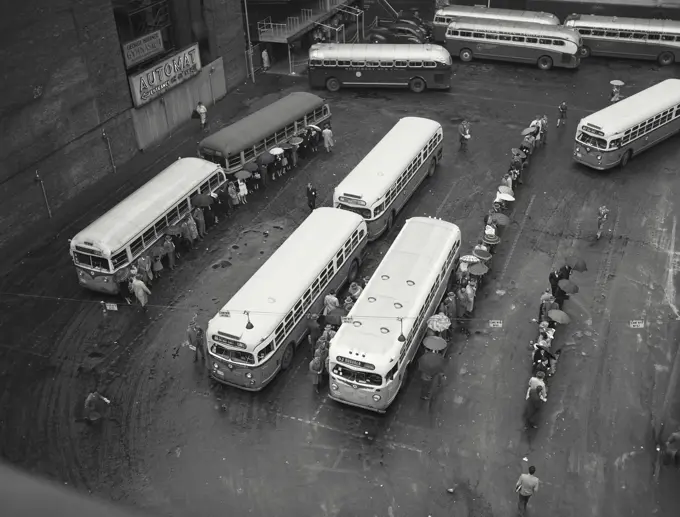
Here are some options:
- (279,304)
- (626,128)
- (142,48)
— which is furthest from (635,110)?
(142,48)

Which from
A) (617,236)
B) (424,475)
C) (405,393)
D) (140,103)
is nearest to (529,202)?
(617,236)

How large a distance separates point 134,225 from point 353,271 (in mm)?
7998

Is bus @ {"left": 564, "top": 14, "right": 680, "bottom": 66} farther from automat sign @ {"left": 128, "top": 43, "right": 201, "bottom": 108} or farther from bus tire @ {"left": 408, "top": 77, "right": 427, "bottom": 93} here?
automat sign @ {"left": 128, "top": 43, "right": 201, "bottom": 108}

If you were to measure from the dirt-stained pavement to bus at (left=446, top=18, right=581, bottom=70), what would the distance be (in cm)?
1607

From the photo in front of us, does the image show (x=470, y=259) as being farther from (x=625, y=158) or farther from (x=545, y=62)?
(x=545, y=62)

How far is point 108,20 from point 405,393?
856 inches

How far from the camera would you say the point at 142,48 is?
34.1 meters

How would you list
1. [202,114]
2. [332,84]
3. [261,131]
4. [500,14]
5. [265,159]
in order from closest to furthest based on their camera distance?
[265,159], [261,131], [202,114], [332,84], [500,14]

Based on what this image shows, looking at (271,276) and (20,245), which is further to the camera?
(20,245)

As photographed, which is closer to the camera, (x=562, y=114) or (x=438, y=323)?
(x=438, y=323)

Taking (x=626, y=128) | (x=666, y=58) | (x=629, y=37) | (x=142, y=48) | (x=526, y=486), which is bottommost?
(x=666, y=58)

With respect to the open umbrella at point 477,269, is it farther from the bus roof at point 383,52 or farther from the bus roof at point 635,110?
the bus roof at point 383,52

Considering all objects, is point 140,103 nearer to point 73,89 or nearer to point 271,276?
point 73,89

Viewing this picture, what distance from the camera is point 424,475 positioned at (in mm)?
18641
